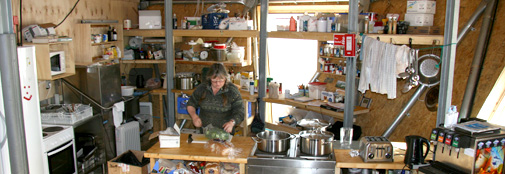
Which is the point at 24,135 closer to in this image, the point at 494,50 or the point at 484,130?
the point at 484,130

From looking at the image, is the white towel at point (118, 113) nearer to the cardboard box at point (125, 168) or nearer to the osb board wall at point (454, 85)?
→ the cardboard box at point (125, 168)

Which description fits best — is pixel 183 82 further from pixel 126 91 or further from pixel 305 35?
pixel 305 35

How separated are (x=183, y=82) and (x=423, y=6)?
348 centimetres

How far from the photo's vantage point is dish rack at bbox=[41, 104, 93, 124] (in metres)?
4.96

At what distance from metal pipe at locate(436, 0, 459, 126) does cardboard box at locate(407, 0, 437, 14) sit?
1166mm

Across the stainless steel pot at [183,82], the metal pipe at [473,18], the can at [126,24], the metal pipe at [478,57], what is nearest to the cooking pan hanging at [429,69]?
the metal pipe at [478,57]

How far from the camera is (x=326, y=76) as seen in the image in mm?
6746

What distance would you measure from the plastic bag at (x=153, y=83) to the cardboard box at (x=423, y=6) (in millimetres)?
3950

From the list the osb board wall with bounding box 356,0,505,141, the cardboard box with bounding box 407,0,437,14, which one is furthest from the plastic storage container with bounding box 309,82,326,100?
the cardboard box with bounding box 407,0,437,14

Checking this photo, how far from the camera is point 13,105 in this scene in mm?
3451

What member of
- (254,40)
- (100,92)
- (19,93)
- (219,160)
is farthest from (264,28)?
(19,93)

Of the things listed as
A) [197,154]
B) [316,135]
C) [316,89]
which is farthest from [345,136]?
[316,89]

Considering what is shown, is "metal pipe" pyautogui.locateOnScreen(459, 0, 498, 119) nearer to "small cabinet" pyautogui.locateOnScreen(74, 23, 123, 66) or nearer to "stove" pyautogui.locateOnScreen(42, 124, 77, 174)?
"stove" pyautogui.locateOnScreen(42, 124, 77, 174)

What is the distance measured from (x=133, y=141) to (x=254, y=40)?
249cm
